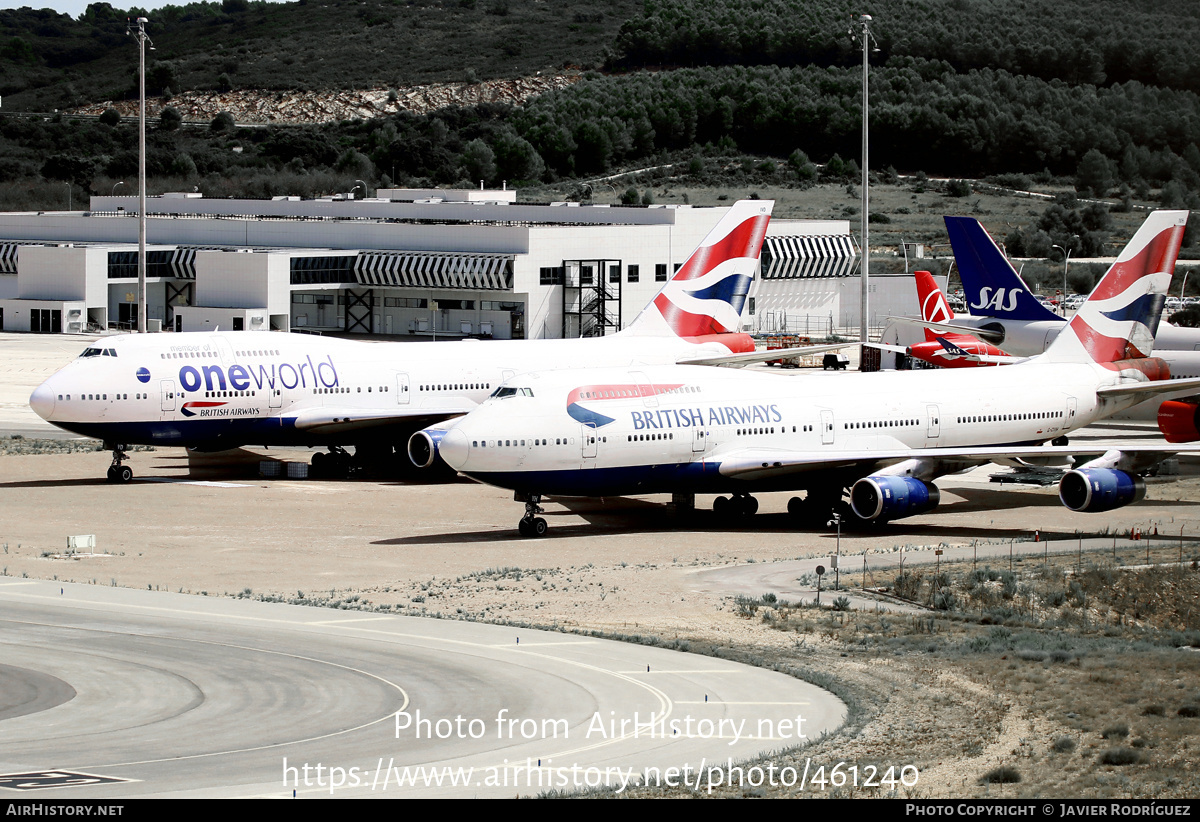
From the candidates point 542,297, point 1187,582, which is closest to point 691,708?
point 1187,582

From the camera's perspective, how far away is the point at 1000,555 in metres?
47.2

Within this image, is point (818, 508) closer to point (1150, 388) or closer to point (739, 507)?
point (739, 507)

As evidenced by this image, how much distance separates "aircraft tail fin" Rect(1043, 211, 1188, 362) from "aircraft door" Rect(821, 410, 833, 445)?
1259cm

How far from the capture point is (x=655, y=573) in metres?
44.3

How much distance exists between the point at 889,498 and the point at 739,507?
5.78 metres

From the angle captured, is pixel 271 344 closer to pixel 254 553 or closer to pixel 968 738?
pixel 254 553

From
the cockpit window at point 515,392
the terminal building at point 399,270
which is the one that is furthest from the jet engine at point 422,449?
the terminal building at point 399,270

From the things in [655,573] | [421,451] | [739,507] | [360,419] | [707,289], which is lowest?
[655,573]

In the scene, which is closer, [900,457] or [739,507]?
[900,457]

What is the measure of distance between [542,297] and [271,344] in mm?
55272

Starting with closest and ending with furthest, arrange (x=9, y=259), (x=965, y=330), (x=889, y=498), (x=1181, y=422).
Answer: (x=889, y=498)
(x=1181, y=422)
(x=965, y=330)
(x=9, y=259)

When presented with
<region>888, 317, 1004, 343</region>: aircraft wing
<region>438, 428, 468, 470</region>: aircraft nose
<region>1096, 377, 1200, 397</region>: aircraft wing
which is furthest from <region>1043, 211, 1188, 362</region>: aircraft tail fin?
Answer: <region>438, 428, 468, 470</region>: aircraft nose

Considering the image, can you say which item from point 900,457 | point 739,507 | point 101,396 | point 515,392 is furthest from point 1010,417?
point 101,396

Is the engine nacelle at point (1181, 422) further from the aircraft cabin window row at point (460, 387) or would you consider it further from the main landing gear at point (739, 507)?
→ the aircraft cabin window row at point (460, 387)
